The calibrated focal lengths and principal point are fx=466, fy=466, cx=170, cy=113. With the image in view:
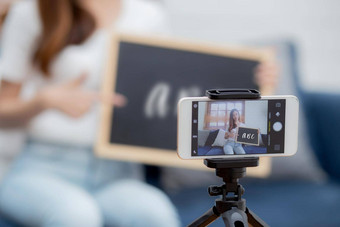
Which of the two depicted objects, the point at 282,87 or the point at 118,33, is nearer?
the point at 118,33

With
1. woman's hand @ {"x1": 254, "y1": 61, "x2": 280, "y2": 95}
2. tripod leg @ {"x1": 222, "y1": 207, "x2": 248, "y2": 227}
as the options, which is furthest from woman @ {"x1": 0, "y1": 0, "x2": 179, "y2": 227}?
tripod leg @ {"x1": 222, "y1": 207, "x2": 248, "y2": 227}

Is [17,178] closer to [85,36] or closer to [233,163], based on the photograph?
[85,36]

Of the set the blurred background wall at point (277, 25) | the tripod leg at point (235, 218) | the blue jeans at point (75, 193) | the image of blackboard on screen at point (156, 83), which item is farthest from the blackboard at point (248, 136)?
the blurred background wall at point (277, 25)

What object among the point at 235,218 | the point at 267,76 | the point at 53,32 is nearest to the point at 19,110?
the point at 53,32

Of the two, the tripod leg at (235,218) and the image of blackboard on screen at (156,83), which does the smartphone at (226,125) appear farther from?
the image of blackboard on screen at (156,83)

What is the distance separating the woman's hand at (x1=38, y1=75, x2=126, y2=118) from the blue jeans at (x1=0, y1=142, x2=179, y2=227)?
0.11 metres

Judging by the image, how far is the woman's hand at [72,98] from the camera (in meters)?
1.22

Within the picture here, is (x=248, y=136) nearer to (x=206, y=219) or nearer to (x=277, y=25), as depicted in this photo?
(x=206, y=219)

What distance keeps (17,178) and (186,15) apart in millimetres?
979

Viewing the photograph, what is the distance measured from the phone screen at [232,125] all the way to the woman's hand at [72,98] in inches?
23.3

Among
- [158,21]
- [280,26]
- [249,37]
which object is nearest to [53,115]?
[158,21]

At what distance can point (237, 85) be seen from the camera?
51.4 inches

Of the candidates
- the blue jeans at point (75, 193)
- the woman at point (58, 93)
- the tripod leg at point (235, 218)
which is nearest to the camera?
the tripod leg at point (235, 218)

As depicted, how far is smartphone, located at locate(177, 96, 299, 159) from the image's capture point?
0.66m
